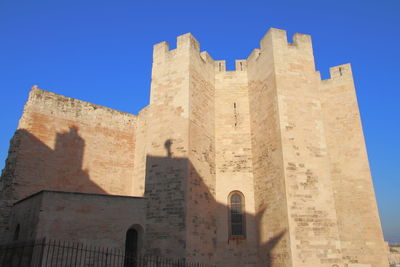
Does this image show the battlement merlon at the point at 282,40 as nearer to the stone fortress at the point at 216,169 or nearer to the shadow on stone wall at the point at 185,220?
the stone fortress at the point at 216,169

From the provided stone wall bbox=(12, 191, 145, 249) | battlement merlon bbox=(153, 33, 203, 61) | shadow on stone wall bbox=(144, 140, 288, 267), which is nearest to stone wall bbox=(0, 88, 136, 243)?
stone wall bbox=(12, 191, 145, 249)

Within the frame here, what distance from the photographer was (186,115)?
1119 centimetres

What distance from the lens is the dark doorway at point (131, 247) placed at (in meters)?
10.2

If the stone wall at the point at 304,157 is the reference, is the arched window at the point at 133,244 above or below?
below

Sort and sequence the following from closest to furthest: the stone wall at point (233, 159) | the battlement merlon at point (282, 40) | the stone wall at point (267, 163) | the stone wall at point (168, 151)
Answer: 1. the stone wall at point (267, 163)
2. the stone wall at point (168, 151)
3. the stone wall at point (233, 159)
4. the battlement merlon at point (282, 40)

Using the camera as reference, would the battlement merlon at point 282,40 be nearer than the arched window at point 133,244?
No

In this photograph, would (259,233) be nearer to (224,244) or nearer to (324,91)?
(224,244)

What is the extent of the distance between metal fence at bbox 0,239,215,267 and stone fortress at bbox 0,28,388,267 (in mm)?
281

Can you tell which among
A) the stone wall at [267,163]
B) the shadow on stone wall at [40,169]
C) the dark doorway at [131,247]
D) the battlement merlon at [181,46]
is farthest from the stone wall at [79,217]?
the battlement merlon at [181,46]

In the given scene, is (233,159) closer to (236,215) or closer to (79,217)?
(236,215)

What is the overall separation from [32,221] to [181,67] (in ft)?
23.3

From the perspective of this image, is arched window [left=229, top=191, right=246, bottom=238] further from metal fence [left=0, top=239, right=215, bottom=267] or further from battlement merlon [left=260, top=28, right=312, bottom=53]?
battlement merlon [left=260, top=28, right=312, bottom=53]

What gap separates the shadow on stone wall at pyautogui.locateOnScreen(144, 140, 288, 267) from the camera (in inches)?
386

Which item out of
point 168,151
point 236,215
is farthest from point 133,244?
point 236,215
